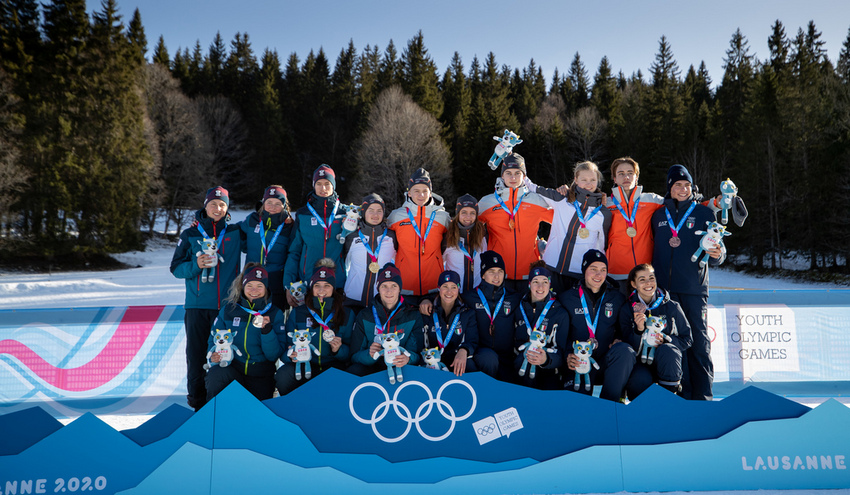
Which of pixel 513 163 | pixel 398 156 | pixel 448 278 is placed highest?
pixel 398 156

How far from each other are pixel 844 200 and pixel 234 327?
1014 inches

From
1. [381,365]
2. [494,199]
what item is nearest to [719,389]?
[494,199]

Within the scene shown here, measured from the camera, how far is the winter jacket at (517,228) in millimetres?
4977

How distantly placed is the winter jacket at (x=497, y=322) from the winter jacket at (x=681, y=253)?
5.06ft

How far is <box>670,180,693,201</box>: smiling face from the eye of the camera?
4883mm

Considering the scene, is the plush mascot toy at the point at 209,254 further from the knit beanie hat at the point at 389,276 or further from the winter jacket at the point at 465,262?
the winter jacket at the point at 465,262

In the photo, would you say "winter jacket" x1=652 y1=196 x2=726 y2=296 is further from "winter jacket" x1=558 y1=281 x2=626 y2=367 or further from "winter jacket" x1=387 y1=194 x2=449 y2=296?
"winter jacket" x1=387 y1=194 x2=449 y2=296

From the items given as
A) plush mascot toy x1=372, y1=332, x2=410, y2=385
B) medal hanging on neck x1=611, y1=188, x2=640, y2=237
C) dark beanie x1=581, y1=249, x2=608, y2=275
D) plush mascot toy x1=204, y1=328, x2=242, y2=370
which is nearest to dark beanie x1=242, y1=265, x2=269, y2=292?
plush mascot toy x1=204, y1=328, x2=242, y2=370

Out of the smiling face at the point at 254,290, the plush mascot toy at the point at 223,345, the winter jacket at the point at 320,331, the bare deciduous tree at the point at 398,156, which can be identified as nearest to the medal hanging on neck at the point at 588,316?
the winter jacket at the point at 320,331

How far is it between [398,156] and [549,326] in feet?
97.2

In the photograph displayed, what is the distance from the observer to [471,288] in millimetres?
5043

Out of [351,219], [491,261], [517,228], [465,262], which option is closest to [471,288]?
[465,262]

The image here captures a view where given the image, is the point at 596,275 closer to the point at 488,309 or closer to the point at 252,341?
the point at 488,309

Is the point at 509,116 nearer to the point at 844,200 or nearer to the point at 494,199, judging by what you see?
the point at 844,200
